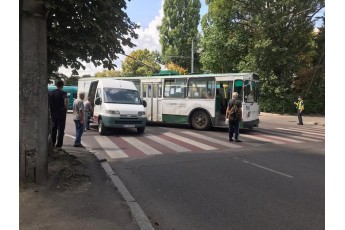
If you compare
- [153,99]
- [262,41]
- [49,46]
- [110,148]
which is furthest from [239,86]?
[262,41]

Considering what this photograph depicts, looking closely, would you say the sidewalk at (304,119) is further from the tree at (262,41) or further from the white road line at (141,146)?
the white road line at (141,146)

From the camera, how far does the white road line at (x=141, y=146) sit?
10.7m

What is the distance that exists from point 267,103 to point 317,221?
30700 mm

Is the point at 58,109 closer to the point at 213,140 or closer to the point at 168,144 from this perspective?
the point at 168,144

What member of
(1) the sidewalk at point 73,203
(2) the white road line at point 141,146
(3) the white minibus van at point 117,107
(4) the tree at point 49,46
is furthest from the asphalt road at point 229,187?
(3) the white minibus van at point 117,107

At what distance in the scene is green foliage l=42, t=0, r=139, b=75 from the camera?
7.07 meters

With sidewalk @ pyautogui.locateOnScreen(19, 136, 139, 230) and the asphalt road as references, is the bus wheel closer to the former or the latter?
the asphalt road

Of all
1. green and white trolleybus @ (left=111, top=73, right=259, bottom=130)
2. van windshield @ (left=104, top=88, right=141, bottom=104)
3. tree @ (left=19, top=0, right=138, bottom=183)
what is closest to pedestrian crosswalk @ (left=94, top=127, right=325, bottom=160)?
green and white trolleybus @ (left=111, top=73, right=259, bottom=130)

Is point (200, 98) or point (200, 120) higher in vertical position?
point (200, 98)

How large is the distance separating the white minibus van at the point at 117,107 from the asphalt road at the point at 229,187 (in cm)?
309

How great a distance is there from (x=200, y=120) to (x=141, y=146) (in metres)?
5.68

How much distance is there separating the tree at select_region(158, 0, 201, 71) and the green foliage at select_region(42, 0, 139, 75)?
658 inches

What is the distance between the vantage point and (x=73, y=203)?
18.1ft

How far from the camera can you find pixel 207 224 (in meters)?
4.97
